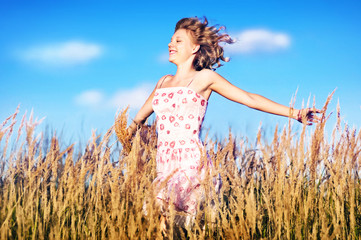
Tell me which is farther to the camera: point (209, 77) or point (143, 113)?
point (143, 113)

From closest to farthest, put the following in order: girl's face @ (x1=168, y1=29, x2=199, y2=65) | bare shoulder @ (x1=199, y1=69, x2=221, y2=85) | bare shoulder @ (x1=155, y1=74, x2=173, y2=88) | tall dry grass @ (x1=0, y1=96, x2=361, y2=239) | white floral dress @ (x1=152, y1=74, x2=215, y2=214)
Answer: tall dry grass @ (x1=0, y1=96, x2=361, y2=239), white floral dress @ (x1=152, y1=74, x2=215, y2=214), bare shoulder @ (x1=199, y1=69, x2=221, y2=85), girl's face @ (x1=168, y1=29, x2=199, y2=65), bare shoulder @ (x1=155, y1=74, x2=173, y2=88)

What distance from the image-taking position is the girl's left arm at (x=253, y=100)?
2.86 metres

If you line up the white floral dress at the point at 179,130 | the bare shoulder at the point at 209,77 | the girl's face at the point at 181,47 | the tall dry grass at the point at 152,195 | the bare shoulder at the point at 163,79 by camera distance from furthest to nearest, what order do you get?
the bare shoulder at the point at 163,79
the girl's face at the point at 181,47
the bare shoulder at the point at 209,77
the white floral dress at the point at 179,130
the tall dry grass at the point at 152,195

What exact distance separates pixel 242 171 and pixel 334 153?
72cm

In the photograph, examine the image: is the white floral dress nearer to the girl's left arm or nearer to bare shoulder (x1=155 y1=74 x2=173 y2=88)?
the girl's left arm

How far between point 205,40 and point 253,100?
797 mm

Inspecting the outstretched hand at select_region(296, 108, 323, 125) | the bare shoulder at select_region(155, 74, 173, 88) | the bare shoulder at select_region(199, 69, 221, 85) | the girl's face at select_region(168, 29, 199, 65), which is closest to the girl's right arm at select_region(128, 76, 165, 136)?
the bare shoulder at select_region(155, 74, 173, 88)

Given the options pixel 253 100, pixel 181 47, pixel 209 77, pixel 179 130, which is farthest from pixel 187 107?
pixel 181 47

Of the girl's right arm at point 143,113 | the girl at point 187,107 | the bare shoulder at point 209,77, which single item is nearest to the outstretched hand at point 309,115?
the girl at point 187,107

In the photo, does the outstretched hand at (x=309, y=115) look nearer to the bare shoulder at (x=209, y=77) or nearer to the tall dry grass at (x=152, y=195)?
the tall dry grass at (x=152, y=195)

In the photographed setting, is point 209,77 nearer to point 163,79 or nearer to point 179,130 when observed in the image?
point 179,130

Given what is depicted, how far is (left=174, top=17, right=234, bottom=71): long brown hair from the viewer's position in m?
3.44

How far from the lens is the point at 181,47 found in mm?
3326

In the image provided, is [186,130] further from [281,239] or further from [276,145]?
[281,239]
